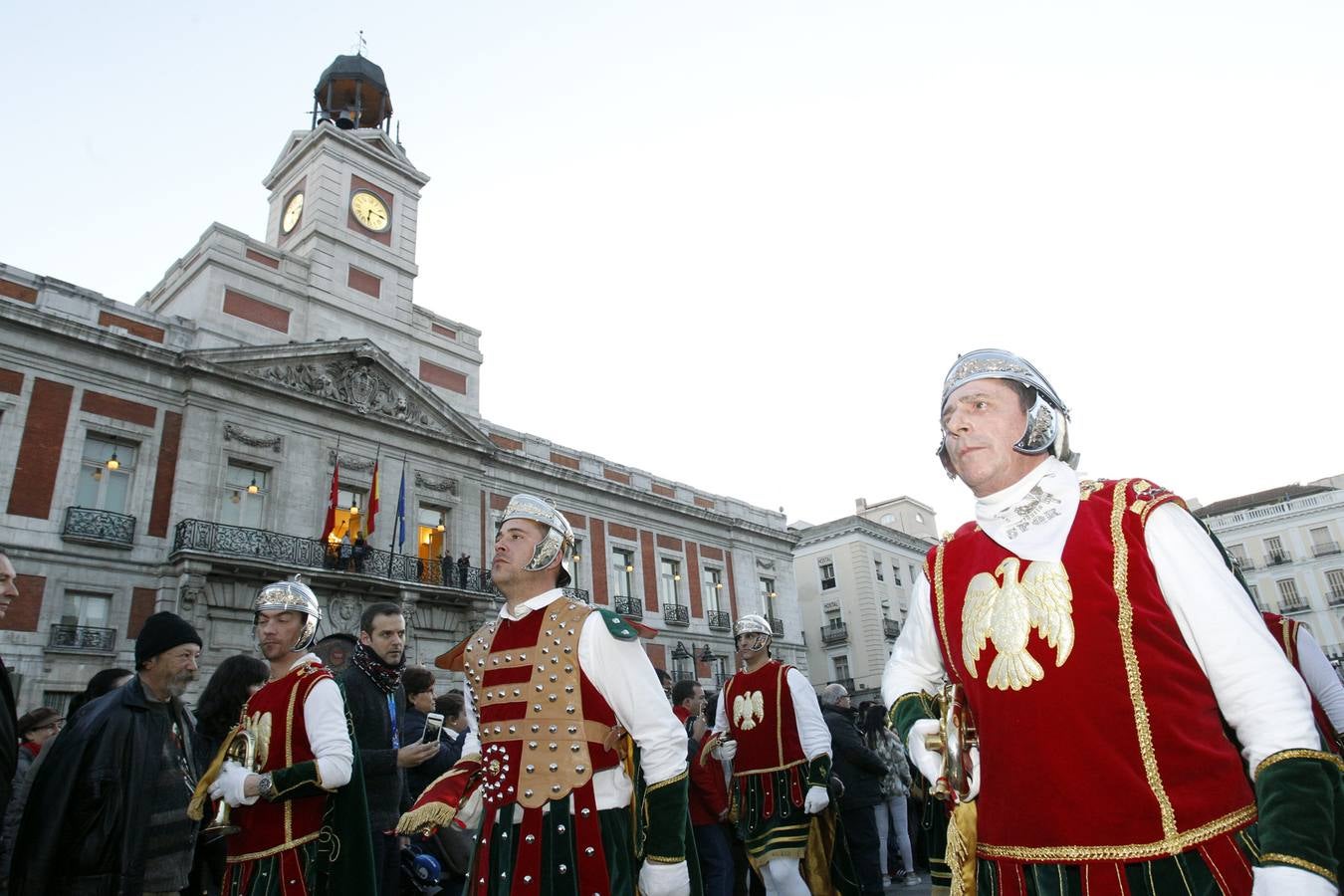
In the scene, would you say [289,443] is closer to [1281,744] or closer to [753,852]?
[753,852]

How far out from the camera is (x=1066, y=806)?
1.92 metres

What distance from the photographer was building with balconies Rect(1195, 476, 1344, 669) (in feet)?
139

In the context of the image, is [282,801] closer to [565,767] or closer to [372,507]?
[565,767]

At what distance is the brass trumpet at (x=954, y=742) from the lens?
215 cm

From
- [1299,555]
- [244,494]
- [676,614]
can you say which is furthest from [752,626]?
[1299,555]

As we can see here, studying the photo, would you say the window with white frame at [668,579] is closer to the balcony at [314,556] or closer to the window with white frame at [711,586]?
the window with white frame at [711,586]

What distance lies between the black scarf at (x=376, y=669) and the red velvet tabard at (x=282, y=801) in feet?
3.96

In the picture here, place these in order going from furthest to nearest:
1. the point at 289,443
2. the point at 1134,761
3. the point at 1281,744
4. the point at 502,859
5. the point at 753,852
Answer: the point at 289,443, the point at 753,852, the point at 502,859, the point at 1134,761, the point at 1281,744

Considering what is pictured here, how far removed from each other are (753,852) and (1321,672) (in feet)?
11.5

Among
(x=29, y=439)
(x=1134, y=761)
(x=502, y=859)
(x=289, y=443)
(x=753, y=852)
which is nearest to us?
(x=1134, y=761)

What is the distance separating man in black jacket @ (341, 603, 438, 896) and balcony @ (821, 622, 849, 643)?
121 ft

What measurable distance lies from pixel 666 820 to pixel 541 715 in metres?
0.59

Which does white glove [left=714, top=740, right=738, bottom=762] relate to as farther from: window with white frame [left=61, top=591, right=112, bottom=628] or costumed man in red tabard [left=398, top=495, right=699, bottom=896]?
window with white frame [left=61, top=591, right=112, bottom=628]

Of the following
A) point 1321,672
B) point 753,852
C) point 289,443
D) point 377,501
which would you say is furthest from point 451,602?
point 1321,672
